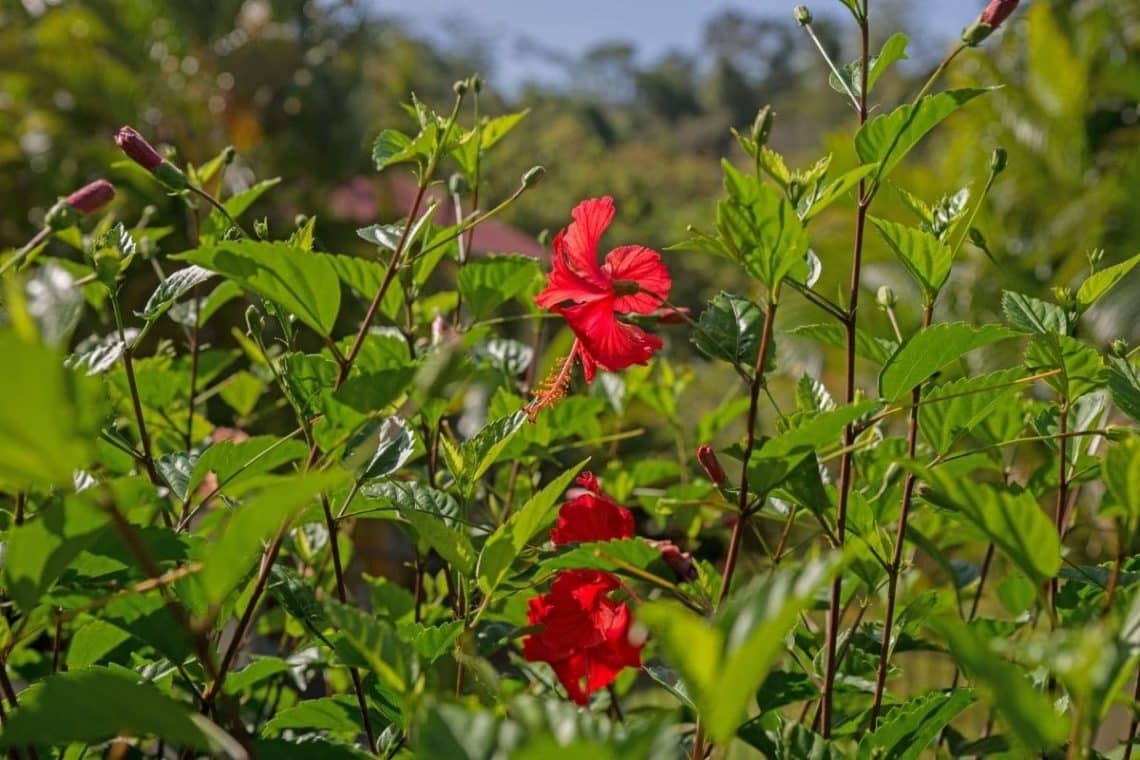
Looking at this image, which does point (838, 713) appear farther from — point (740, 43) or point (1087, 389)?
point (740, 43)

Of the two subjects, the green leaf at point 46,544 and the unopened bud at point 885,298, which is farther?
the unopened bud at point 885,298

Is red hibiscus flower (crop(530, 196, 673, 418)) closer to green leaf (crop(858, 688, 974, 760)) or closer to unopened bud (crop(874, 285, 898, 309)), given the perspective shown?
unopened bud (crop(874, 285, 898, 309))

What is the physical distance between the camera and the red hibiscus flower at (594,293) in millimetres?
813

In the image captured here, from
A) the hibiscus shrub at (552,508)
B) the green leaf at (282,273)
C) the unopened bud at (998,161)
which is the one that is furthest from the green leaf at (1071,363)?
the green leaf at (282,273)

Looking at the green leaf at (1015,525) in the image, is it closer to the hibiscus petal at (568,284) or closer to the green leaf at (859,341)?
the green leaf at (859,341)

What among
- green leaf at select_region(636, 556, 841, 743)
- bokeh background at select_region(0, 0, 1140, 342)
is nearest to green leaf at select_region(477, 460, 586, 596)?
green leaf at select_region(636, 556, 841, 743)

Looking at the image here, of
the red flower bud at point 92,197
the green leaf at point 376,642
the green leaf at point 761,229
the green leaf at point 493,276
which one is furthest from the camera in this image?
the green leaf at point 493,276

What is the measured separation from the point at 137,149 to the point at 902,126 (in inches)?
20.9

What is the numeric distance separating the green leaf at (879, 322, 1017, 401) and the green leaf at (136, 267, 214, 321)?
455 mm

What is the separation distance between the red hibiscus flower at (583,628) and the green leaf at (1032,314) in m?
0.33

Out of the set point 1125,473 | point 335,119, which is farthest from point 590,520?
point 335,119

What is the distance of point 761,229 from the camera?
62 centimetres

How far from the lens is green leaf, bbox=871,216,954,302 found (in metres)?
0.72

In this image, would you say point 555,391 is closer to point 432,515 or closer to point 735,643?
point 432,515
